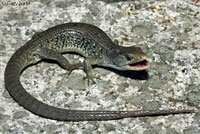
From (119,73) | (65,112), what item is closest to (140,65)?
(119,73)

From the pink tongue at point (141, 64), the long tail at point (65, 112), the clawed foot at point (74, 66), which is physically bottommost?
the long tail at point (65, 112)

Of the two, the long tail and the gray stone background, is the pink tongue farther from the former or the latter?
the long tail

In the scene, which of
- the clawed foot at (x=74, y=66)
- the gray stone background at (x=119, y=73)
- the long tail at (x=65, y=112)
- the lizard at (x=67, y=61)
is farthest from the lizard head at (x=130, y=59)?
the long tail at (x=65, y=112)

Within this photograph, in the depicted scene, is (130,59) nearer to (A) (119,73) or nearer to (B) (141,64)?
(B) (141,64)

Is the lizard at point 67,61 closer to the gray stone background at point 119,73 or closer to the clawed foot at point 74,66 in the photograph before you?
the clawed foot at point 74,66

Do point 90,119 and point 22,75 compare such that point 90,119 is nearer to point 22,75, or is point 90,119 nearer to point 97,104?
point 97,104

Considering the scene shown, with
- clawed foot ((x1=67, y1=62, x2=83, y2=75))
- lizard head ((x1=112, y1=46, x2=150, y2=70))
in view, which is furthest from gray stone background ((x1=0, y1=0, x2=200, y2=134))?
lizard head ((x1=112, y1=46, x2=150, y2=70))
